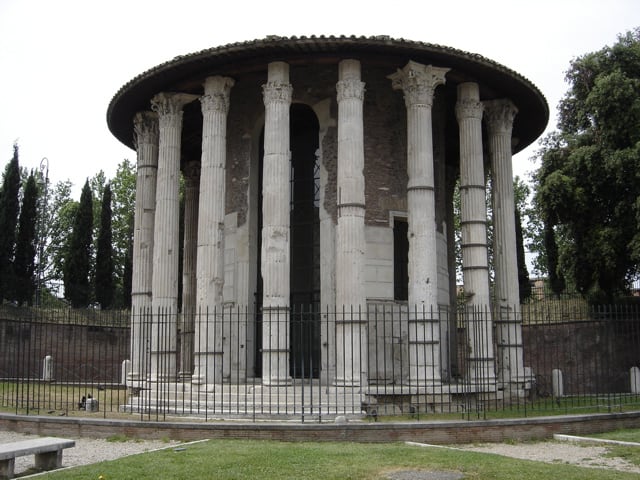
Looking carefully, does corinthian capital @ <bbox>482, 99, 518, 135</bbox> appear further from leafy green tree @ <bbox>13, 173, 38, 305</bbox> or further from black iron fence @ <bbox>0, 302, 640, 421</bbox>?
leafy green tree @ <bbox>13, 173, 38, 305</bbox>

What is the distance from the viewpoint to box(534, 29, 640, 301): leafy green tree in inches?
968

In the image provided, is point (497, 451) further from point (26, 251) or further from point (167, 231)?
point (26, 251)

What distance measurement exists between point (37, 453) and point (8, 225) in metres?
27.6

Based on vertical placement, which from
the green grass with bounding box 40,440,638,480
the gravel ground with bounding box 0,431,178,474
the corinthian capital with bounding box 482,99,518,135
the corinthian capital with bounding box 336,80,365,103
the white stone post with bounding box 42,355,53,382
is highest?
the corinthian capital with bounding box 482,99,518,135

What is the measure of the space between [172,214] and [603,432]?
1119 cm

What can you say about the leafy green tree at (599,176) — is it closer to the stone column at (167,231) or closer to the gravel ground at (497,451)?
the gravel ground at (497,451)

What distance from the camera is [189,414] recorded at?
14.4 meters

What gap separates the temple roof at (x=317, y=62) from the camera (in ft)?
53.5

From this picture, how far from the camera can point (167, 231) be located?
720 inches

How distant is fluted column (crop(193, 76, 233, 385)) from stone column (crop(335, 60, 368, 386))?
9.28ft

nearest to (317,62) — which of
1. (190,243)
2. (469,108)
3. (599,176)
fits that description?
(469,108)

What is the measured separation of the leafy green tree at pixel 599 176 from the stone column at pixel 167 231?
45.9ft

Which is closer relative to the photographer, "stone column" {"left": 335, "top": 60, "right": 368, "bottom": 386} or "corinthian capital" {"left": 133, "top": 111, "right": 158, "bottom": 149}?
"stone column" {"left": 335, "top": 60, "right": 368, "bottom": 386}

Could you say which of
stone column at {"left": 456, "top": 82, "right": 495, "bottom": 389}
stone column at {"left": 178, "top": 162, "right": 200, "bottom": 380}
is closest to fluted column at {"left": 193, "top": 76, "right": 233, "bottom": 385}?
stone column at {"left": 178, "top": 162, "right": 200, "bottom": 380}
